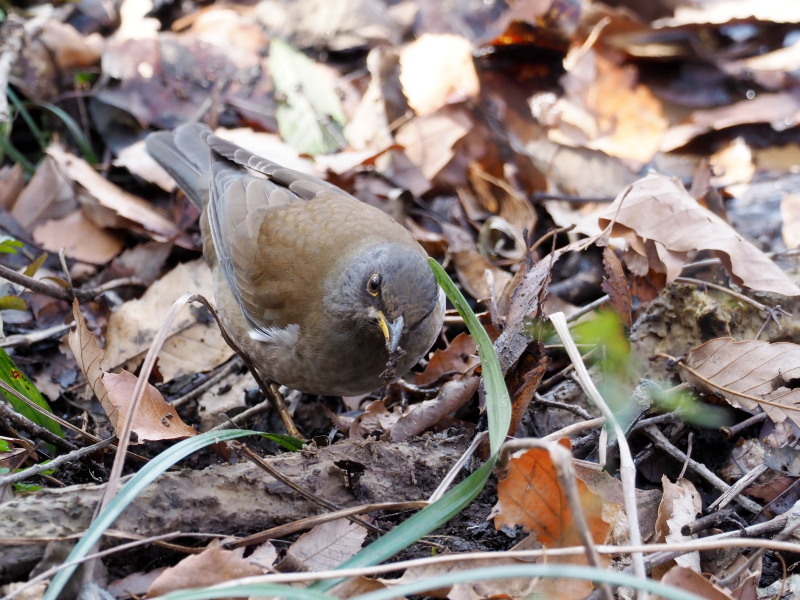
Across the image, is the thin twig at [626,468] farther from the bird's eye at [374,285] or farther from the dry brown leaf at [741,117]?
the dry brown leaf at [741,117]

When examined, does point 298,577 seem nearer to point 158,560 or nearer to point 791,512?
point 158,560

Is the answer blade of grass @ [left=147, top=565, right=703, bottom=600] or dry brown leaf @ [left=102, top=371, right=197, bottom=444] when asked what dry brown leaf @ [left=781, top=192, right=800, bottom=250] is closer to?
blade of grass @ [left=147, top=565, right=703, bottom=600]

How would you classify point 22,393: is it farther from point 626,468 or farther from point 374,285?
point 626,468

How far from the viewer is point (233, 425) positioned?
3.87m

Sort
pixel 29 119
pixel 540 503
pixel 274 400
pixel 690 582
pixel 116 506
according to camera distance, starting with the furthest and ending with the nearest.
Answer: pixel 29 119 < pixel 274 400 < pixel 540 503 < pixel 690 582 < pixel 116 506

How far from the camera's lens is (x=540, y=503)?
2.67 meters

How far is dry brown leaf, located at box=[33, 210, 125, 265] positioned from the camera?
491cm

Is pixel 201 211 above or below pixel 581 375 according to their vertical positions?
below

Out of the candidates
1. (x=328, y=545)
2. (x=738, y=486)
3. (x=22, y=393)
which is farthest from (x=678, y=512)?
(x=22, y=393)

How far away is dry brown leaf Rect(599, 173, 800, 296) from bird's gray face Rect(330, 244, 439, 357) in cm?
102

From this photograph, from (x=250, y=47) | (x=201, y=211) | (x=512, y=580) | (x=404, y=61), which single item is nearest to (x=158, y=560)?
(x=512, y=580)

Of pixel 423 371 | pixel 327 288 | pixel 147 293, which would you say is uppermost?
→ pixel 327 288

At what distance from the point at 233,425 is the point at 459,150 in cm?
260

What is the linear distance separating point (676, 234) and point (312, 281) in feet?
5.75
